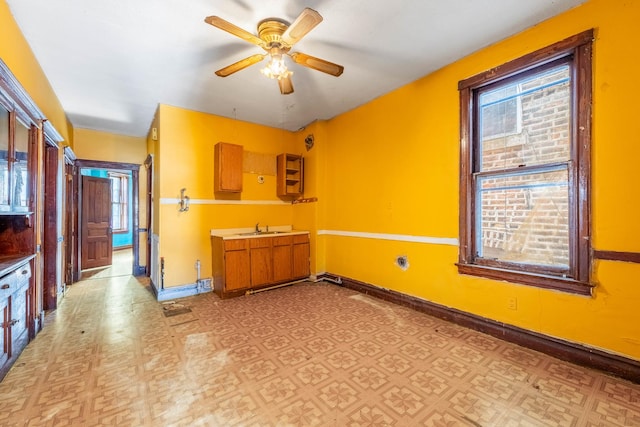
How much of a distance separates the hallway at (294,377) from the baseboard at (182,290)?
2.20ft

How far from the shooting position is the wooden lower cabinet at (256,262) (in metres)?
3.96

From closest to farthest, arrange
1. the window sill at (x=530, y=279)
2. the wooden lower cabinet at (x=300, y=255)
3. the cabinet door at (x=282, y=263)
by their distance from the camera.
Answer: the window sill at (x=530, y=279)
the cabinet door at (x=282, y=263)
the wooden lower cabinet at (x=300, y=255)

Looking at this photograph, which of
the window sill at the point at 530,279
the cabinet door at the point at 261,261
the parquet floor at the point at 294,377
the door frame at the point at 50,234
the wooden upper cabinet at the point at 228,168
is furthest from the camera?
the wooden upper cabinet at the point at 228,168

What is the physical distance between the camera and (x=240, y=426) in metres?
1.57

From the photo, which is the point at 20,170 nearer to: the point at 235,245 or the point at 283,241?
the point at 235,245

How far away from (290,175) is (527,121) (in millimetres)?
3586

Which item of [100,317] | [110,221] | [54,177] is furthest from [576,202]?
[110,221]

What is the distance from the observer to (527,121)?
2611mm

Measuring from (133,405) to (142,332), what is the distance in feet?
4.21

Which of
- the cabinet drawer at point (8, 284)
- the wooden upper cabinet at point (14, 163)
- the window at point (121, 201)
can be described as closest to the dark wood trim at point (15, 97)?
the wooden upper cabinet at point (14, 163)

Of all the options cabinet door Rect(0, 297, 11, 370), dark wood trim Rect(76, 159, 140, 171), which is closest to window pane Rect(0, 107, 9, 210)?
cabinet door Rect(0, 297, 11, 370)

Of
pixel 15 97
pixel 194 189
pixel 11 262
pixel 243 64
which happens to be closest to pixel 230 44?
pixel 243 64

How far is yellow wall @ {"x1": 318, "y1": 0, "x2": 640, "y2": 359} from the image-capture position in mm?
2031

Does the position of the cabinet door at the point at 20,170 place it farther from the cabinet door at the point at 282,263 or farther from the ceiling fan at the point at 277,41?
the cabinet door at the point at 282,263
